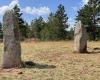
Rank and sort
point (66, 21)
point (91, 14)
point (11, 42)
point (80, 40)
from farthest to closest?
point (66, 21) → point (91, 14) → point (80, 40) → point (11, 42)

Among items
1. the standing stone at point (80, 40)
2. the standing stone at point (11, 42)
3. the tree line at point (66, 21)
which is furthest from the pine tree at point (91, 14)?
the standing stone at point (11, 42)

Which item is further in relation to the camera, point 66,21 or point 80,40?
point 66,21

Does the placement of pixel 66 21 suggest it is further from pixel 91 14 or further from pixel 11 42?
pixel 11 42

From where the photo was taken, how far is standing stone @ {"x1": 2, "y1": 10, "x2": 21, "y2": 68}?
53.5 feet

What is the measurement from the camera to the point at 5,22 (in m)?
16.7

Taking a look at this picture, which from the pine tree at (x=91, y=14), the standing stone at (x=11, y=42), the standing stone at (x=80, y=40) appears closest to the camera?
the standing stone at (x=11, y=42)

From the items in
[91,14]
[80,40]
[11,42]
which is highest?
[91,14]

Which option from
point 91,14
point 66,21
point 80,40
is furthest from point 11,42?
point 66,21

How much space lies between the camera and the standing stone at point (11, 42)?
1631 centimetres

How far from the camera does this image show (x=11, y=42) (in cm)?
1645

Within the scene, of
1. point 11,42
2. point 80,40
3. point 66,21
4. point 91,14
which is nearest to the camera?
point 11,42

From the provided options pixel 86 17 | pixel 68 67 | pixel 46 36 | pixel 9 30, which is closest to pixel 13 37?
pixel 9 30

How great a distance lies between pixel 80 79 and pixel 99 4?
5417 centimetres

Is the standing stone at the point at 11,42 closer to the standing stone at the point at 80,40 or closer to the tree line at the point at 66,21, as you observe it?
the standing stone at the point at 80,40
